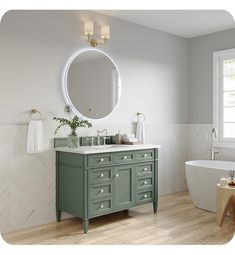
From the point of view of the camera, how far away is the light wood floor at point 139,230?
10.9ft

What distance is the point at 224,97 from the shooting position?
5.29 metres

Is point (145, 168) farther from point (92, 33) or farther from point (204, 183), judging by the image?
point (92, 33)

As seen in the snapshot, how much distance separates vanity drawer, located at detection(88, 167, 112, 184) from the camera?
3.56 m

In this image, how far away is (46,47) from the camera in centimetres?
387

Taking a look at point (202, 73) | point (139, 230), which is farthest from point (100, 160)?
point (202, 73)

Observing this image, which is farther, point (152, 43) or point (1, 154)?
point (152, 43)

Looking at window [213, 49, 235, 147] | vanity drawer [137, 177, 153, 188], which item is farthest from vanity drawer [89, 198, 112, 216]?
window [213, 49, 235, 147]

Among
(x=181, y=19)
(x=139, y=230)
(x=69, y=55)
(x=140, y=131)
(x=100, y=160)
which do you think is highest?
(x=181, y=19)

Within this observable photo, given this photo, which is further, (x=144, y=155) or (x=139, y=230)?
(x=144, y=155)

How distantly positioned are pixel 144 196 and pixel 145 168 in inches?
13.7

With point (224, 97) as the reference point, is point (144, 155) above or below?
below
